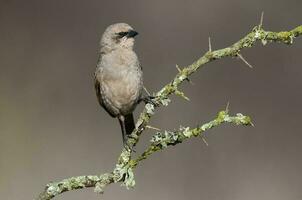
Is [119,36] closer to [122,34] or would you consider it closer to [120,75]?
[122,34]

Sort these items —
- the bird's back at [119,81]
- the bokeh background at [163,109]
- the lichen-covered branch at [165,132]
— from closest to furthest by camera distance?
the lichen-covered branch at [165,132] → the bird's back at [119,81] → the bokeh background at [163,109]

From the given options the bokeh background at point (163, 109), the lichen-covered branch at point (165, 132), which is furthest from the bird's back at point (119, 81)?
the bokeh background at point (163, 109)

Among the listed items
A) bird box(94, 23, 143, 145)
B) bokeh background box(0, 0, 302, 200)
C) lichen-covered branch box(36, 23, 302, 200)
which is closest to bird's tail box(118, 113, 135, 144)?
bird box(94, 23, 143, 145)

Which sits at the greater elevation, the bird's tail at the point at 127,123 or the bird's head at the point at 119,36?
the bird's head at the point at 119,36

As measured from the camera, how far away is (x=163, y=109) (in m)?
8.16

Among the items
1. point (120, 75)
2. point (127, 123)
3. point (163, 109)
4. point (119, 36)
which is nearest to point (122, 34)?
point (119, 36)

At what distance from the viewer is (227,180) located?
793 centimetres

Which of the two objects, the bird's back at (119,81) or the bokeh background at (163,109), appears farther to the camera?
the bokeh background at (163,109)

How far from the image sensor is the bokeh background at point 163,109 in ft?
25.9

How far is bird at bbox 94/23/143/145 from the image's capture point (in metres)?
5.08

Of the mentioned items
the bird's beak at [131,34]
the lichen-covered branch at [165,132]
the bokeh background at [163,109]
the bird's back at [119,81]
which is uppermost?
the bokeh background at [163,109]

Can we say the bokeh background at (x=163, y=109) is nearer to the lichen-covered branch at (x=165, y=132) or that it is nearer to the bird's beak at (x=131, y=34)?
the bird's beak at (x=131, y=34)

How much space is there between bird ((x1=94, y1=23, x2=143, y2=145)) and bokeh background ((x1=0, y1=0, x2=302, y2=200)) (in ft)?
7.46

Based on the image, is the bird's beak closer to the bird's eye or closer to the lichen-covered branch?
the bird's eye
